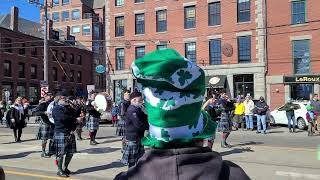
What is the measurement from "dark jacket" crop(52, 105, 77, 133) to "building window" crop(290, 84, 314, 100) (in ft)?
84.3

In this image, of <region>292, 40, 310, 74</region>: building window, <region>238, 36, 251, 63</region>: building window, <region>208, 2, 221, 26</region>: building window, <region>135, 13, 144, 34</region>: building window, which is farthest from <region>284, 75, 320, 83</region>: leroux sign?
<region>135, 13, 144, 34</region>: building window

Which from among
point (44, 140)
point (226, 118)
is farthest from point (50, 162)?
point (226, 118)

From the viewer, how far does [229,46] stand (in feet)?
119

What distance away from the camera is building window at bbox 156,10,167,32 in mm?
39506

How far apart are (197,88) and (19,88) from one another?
193 ft

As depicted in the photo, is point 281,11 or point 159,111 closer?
point 159,111

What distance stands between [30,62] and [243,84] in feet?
110

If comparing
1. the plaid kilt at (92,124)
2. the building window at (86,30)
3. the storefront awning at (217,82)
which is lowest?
the plaid kilt at (92,124)

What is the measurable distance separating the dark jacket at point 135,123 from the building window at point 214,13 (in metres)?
29.0

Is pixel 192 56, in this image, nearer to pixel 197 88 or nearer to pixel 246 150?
pixel 246 150

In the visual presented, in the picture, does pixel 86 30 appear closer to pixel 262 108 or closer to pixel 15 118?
pixel 262 108

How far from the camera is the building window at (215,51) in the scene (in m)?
37.0

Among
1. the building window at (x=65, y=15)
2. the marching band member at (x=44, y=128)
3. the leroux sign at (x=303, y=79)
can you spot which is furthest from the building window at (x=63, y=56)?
the marching band member at (x=44, y=128)

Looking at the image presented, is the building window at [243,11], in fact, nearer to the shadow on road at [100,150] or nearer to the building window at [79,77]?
the shadow on road at [100,150]
